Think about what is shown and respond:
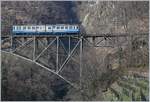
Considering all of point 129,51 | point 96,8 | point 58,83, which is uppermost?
point 96,8

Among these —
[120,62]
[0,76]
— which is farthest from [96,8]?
[0,76]

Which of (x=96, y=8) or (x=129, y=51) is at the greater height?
(x=96, y=8)

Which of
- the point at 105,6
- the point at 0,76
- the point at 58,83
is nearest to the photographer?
the point at 0,76

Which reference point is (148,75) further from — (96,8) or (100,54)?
(96,8)

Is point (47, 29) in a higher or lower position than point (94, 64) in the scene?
higher

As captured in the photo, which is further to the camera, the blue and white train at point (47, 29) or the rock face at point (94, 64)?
the rock face at point (94, 64)

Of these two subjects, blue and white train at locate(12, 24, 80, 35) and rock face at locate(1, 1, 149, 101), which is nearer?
blue and white train at locate(12, 24, 80, 35)

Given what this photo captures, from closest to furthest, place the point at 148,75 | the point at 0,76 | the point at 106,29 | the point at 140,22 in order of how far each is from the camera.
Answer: the point at 148,75
the point at 0,76
the point at 140,22
the point at 106,29

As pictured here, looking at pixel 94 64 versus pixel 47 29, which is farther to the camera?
pixel 94 64
